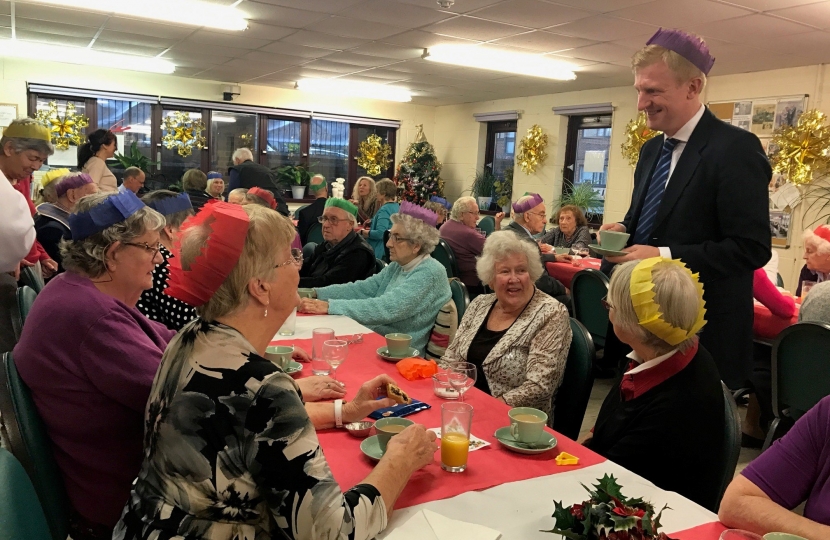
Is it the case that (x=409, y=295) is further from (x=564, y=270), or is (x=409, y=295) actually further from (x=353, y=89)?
(x=353, y=89)

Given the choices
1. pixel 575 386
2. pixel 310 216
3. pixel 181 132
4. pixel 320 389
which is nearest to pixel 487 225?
pixel 310 216

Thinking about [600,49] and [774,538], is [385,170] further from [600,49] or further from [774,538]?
[774,538]

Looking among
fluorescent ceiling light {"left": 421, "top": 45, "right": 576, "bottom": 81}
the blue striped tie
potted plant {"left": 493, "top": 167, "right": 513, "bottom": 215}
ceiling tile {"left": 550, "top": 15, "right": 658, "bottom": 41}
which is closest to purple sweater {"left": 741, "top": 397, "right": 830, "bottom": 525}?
the blue striped tie

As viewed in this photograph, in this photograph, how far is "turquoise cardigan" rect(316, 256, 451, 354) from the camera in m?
3.22

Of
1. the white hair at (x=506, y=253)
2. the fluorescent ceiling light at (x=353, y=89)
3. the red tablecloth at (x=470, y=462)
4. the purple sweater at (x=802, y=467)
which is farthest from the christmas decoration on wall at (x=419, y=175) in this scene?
the purple sweater at (x=802, y=467)

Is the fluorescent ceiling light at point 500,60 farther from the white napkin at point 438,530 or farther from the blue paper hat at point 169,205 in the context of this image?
the white napkin at point 438,530

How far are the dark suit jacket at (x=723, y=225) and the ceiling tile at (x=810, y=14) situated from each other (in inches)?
112

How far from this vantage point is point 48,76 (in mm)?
8508

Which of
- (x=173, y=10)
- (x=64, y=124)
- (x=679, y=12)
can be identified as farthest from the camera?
(x=64, y=124)

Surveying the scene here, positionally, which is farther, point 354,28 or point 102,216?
point 354,28

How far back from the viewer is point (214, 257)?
4.05 feet

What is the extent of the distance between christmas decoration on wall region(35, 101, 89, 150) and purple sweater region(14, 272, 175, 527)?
27.1ft

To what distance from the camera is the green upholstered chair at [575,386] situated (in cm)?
234

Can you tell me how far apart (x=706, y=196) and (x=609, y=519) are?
4.94ft
